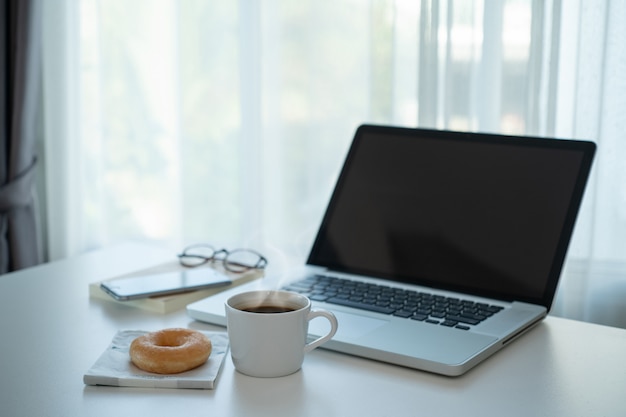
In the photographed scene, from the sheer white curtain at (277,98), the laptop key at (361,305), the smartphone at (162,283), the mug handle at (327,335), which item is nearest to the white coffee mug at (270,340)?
the mug handle at (327,335)

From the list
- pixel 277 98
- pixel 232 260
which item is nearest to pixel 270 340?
pixel 232 260

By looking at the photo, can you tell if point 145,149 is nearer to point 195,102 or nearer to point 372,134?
point 195,102

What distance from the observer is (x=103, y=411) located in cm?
81

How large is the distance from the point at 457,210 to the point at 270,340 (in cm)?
45

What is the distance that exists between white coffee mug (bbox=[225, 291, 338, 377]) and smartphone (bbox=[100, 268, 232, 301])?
26 centimetres

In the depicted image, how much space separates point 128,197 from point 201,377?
5.29 ft

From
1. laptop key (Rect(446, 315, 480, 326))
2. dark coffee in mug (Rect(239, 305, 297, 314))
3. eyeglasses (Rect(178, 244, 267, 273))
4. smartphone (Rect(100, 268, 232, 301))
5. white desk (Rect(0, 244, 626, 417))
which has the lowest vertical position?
white desk (Rect(0, 244, 626, 417))

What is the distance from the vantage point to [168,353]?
0.89 metres

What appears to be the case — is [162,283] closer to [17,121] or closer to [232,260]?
[232,260]

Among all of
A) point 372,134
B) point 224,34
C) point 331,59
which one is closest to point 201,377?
point 372,134

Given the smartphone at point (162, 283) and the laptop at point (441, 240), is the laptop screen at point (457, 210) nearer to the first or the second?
the laptop at point (441, 240)

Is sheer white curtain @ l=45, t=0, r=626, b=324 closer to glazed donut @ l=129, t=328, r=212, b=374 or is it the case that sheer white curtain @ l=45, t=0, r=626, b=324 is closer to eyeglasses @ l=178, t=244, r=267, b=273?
eyeglasses @ l=178, t=244, r=267, b=273

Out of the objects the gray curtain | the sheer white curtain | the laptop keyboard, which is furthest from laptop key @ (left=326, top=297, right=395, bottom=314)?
the gray curtain

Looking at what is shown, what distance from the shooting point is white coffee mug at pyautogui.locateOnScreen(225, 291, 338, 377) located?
887mm
